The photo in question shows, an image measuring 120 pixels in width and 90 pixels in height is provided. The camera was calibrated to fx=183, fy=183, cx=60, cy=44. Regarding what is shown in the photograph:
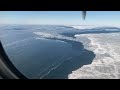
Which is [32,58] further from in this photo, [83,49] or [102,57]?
[102,57]

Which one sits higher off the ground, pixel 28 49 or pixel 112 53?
pixel 112 53

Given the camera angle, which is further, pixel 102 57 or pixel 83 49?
pixel 83 49

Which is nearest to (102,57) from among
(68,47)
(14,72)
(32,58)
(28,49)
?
(68,47)
